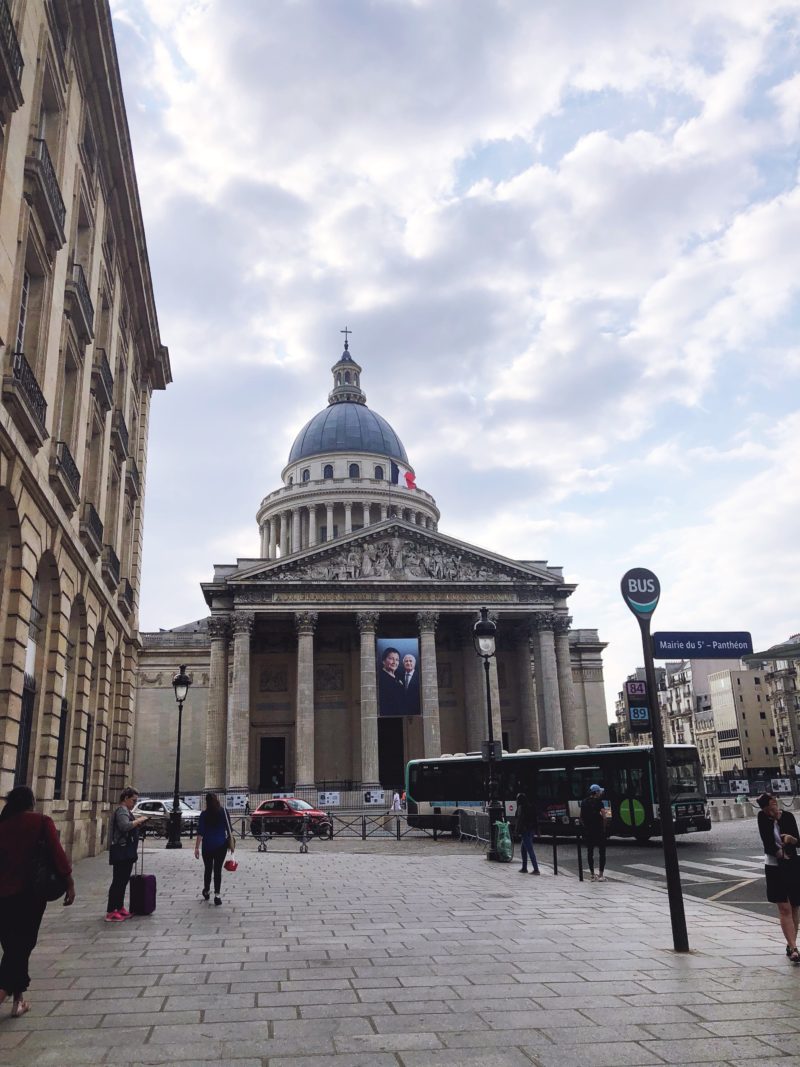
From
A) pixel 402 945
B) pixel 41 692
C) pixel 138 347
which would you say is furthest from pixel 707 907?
pixel 138 347

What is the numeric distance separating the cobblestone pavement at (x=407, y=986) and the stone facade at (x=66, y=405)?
5.48m

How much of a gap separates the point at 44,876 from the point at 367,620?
4914 cm

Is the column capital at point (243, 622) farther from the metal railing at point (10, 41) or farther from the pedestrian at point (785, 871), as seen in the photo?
the pedestrian at point (785, 871)

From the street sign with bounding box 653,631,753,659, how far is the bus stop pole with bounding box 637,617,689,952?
0.18 metres

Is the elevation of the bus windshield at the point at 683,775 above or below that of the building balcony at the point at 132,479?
below

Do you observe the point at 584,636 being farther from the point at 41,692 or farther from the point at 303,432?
the point at 41,692

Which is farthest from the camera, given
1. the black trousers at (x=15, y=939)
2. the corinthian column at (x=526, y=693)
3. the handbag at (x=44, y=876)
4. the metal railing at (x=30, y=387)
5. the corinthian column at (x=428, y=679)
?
the corinthian column at (x=526, y=693)

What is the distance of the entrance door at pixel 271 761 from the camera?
197ft

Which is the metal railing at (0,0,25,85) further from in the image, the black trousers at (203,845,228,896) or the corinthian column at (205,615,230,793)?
the corinthian column at (205,615,230,793)

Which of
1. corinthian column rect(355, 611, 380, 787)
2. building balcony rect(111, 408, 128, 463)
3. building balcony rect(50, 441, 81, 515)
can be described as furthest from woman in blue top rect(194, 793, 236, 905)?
corinthian column rect(355, 611, 380, 787)

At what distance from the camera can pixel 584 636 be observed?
72562 millimetres

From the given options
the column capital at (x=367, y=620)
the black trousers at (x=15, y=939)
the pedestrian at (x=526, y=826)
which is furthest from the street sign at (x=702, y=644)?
the column capital at (x=367, y=620)

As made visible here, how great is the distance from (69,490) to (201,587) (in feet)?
127

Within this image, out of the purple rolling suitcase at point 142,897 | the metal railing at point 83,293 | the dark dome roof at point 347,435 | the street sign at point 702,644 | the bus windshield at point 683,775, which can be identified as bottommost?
the purple rolling suitcase at point 142,897
